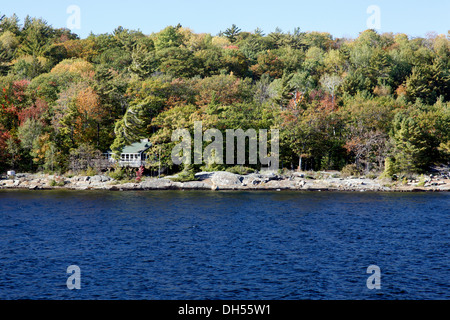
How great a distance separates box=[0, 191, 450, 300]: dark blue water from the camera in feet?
101

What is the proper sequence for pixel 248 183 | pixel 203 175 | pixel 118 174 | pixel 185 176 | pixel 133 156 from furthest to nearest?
pixel 133 156
pixel 203 175
pixel 118 174
pixel 185 176
pixel 248 183

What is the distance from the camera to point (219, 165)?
252ft

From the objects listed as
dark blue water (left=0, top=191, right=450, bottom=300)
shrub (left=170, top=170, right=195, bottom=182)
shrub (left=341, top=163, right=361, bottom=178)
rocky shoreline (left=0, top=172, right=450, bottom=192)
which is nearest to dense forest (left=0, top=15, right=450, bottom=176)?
shrub (left=341, top=163, right=361, bottom=178)

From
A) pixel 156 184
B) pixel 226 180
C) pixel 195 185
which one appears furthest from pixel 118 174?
pixel 226 180

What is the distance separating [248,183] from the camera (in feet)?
Answer: 241

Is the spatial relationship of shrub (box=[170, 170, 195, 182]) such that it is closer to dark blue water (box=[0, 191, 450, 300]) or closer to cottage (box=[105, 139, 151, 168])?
cottage (box=[105, 139, 151, 168])

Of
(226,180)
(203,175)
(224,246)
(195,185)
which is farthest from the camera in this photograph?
(203,175)

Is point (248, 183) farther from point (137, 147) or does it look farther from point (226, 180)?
point (137, 147)

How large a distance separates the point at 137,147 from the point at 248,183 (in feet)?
63.6

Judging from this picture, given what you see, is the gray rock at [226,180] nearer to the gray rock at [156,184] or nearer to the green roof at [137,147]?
the gray rock at [156,184]

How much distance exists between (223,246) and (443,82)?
289 ft

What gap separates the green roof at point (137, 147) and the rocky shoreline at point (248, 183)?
536cm

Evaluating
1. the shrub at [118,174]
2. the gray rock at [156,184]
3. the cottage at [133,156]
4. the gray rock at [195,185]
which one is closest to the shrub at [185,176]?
the gray rock at [195,185]
